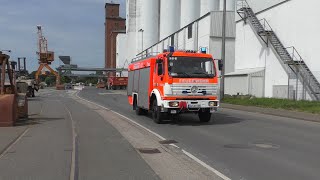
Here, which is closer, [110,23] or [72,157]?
[72,157]

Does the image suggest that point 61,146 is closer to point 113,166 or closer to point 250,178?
point 113,166

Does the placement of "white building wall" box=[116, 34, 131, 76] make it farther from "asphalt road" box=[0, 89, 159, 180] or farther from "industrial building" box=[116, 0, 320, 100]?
"asphalt road" box=[0, 89, 159, 180]

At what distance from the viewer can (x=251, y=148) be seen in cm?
1218

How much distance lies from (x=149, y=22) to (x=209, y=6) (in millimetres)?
25546

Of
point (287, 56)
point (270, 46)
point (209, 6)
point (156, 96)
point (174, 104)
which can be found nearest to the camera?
point (174, 104)

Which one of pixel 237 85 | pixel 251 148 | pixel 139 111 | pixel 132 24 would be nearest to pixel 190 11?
pixel 132 24

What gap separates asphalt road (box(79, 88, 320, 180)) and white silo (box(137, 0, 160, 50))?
89.3 metres

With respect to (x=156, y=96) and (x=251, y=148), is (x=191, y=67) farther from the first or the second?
(x=251, y=148)

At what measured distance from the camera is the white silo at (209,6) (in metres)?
84.8

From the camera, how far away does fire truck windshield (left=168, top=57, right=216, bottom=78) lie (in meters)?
18.9

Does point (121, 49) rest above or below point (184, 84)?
above

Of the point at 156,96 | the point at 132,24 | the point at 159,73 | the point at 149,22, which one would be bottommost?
the point at 156,96

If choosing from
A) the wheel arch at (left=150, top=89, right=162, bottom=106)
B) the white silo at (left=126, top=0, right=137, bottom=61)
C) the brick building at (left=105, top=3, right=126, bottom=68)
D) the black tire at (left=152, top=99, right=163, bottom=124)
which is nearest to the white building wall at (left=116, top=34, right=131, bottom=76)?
the white silo at (left=126, top=0, right=137, bottom=61)

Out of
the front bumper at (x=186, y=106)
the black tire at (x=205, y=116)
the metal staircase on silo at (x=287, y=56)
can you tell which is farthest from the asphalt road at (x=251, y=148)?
the metal staircase on silo at (x=287, y=56)
